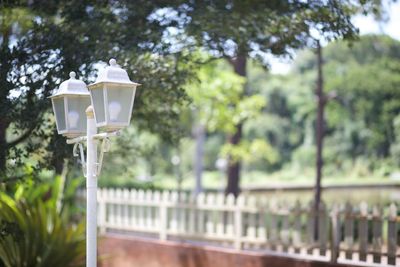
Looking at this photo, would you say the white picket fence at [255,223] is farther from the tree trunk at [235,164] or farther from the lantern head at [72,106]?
the lantern head at [72,106]

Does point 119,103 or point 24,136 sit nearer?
point 119,103

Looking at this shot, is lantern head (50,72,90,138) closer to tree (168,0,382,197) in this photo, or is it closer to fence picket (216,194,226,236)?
tree (168,0,382,197)

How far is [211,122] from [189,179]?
33712 millimetres

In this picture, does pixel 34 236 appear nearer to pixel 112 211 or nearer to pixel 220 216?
pixel 220 216

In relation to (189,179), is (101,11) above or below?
above

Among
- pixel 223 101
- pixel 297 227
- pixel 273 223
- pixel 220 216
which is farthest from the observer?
pixel 223 101

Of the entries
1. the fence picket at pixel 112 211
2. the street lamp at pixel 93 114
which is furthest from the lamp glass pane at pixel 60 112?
the fence picket at pixel 112 211

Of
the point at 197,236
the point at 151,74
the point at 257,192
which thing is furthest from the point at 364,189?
the point at 151,74

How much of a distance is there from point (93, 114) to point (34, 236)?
16.1ft

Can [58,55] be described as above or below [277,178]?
above

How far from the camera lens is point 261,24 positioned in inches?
291

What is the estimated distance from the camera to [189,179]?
Answer: 4906 centimetres

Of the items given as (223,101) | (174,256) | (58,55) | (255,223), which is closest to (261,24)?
(58,55)

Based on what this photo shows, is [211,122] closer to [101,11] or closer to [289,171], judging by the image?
[101,11]
